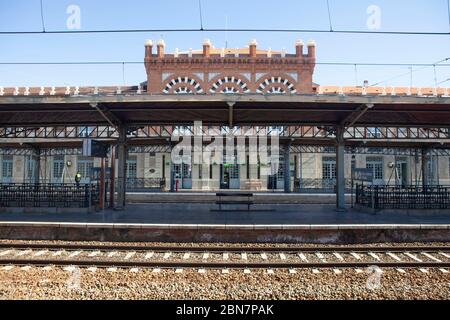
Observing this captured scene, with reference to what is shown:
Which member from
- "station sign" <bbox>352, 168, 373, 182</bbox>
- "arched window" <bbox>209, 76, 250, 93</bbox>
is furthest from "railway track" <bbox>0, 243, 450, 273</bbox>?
"arched window" <bbox>209, 76, 250, 93</bbox>

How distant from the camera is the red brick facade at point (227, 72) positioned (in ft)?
115

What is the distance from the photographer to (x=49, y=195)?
524 inches

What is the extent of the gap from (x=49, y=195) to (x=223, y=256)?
9.60 m

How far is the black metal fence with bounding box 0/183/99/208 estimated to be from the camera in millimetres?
13094

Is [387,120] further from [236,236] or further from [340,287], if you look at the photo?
[340,287]

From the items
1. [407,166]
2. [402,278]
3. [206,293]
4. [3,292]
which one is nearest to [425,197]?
[402,278]

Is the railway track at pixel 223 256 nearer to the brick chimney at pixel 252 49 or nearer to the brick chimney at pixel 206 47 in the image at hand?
the brick chimney at pixel 252 49

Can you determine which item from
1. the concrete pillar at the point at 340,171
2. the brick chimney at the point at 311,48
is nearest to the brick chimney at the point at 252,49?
the brick chimney at the point at 311,48

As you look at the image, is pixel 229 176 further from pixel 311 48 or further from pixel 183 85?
pixel 311 48

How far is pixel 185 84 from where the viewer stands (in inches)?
1375

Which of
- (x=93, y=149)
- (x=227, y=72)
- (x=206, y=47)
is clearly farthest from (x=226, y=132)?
(x=206, y=47)

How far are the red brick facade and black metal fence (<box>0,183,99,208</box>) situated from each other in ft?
75.2

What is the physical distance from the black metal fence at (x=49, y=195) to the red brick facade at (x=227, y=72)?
75.2 feet

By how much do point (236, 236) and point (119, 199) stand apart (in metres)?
7.18
